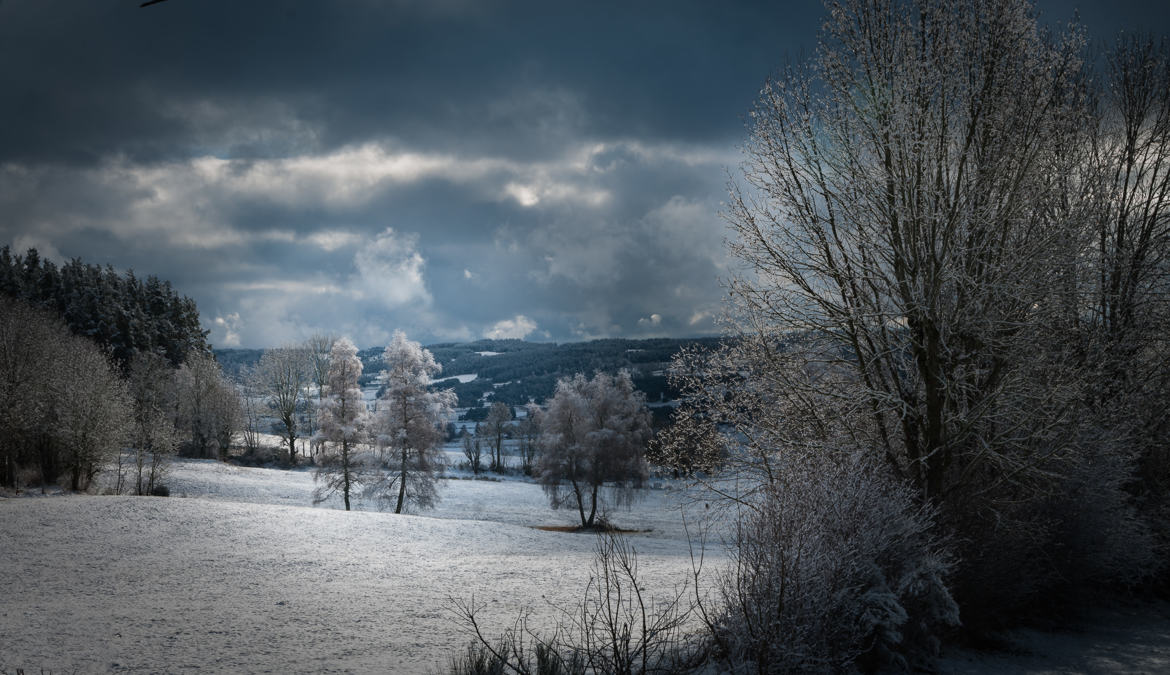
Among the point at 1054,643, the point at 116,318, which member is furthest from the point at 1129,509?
the point at 116,318

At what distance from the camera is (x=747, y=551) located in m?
6.62

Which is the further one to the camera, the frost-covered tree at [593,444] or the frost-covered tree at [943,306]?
the frost-covered tree at [593,444]

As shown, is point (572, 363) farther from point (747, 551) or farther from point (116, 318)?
point (747, 551)

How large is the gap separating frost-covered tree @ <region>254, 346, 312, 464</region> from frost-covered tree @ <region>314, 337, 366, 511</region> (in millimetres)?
28537

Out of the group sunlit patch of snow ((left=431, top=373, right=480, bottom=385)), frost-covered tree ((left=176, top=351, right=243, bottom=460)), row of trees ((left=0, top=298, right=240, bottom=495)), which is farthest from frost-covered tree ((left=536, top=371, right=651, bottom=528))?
sunlit patch of snow ((left=431, top=373, right=480, bottom=385))

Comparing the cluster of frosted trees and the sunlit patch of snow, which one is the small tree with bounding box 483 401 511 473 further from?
the sunlit patch of snow

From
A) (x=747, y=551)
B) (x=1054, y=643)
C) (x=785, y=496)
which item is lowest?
(x=1054, y=643)

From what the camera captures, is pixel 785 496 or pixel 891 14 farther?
pixel 891 14

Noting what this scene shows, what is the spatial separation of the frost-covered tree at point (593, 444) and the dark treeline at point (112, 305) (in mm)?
41124

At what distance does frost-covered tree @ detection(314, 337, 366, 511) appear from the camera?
110ft

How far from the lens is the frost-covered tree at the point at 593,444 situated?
33.5 m

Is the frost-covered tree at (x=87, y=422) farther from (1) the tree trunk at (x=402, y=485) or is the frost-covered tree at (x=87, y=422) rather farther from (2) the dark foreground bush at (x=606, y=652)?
(2) the dark foreground bush at (x=606, y=652)

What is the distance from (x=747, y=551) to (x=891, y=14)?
916 centimetres

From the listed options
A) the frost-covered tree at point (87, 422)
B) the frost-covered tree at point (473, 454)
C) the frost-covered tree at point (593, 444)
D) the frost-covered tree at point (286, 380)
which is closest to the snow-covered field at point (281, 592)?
the frost-covered tree at point (87, 422)
